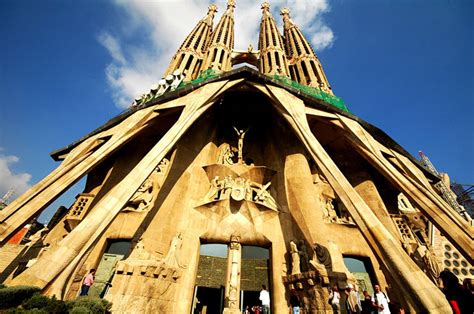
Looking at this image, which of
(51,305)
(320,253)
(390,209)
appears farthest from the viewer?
(390,209)

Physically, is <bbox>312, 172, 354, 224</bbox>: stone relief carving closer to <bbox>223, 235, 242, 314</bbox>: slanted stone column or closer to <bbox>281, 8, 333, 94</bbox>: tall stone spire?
<bbox>223, 235, 242, 314</bbox>: slanted stone column

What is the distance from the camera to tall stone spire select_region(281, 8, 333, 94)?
2158 cm

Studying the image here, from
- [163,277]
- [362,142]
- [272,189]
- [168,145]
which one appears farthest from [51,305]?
[362,142]

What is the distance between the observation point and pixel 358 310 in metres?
5.34

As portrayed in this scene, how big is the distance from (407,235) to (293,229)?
5.45 meters

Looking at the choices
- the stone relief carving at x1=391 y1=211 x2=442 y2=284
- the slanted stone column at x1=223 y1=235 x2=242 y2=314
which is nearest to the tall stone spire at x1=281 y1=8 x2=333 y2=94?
the stone relief carving at x1=391 y1=211 x2=442 y2=284

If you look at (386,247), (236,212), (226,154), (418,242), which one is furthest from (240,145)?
(418,242)

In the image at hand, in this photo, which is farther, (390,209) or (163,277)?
(390,209)

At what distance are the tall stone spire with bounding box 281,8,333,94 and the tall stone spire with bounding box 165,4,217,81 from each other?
10936mm

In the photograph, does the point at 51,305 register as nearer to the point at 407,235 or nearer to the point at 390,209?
the point at 407,235

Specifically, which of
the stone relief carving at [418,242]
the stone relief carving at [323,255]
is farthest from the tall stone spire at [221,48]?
the stone relief carving at [418,242]

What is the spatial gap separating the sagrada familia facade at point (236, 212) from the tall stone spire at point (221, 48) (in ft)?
32.9

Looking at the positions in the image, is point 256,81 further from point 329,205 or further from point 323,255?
point 323,255

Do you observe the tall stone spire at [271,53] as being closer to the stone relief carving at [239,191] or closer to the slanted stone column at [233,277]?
the stone relief carving at [239,191]
